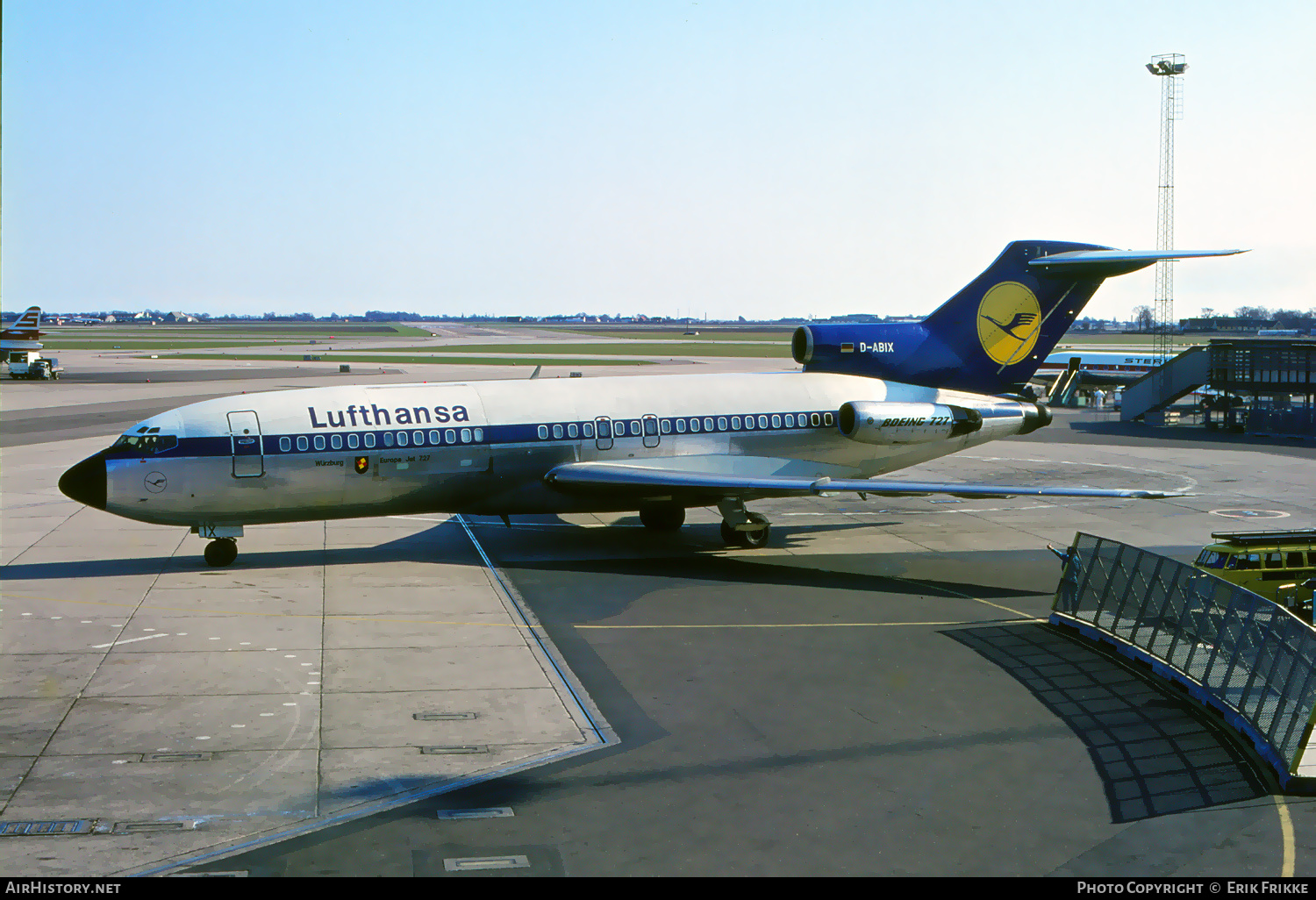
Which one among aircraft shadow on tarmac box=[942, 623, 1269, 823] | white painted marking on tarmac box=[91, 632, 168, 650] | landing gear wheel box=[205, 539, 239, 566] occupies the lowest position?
aircraft shadow on tarmac box=[942, 623, 1269, 823]

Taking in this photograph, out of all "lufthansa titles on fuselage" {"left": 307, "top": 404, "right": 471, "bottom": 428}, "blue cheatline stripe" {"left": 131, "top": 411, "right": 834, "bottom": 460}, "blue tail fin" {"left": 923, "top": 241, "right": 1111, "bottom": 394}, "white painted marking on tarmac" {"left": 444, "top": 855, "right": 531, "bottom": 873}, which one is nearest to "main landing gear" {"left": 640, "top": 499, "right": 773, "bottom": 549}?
"blue cheatline stripe" {"left": 131, "top": 411, "right": 834, "bottom": 460}

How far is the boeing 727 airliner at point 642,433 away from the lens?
24.1 m

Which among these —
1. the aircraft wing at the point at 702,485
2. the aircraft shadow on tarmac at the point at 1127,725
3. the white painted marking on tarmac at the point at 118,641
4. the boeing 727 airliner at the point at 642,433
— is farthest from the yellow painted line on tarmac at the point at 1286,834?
the white painted marking on tarmac at the point at 118,641

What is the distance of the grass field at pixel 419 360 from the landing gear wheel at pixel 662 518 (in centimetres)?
7448

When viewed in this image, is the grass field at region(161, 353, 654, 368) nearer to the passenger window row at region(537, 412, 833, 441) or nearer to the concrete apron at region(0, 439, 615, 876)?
the passenger window row at region(537, 412, 833, 441)

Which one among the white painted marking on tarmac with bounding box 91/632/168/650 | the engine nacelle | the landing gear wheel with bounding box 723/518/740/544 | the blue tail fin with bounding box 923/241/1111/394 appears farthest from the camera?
the blue tail fin with bounding box 923/241/1111/394

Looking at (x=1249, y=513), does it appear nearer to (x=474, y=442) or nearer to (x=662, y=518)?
(x=662, y=518)

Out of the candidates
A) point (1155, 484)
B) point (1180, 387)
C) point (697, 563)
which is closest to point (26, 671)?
point (697, 563)

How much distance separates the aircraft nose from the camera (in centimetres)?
2336

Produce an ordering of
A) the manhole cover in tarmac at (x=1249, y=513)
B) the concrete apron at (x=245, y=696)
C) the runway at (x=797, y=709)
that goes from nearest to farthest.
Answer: the runway at (x=797, y=709)
the concrete apron at (x=245, y=696)
the manhole cover in tarmac at (x=1249, y=513)

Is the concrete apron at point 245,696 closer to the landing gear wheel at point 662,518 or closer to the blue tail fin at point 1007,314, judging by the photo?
the landing gear wheel at point 662,518

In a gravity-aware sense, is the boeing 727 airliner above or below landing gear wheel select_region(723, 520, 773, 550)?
above

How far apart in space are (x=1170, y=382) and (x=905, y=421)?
39590 mm

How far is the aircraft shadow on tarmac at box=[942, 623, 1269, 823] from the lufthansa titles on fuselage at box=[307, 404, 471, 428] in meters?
12.4
